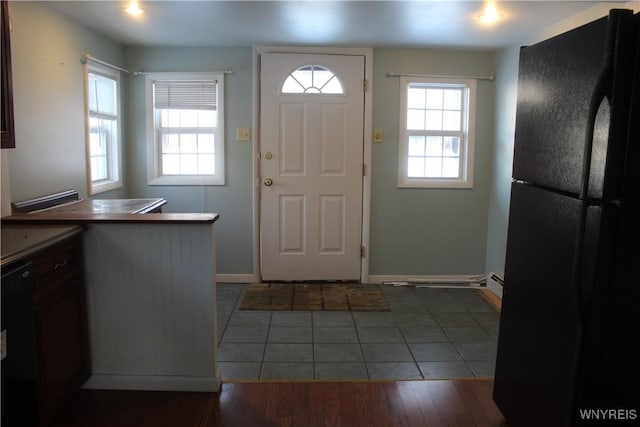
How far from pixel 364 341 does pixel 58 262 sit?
1.90 metres

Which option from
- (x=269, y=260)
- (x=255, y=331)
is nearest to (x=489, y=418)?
(x=255, y=331)

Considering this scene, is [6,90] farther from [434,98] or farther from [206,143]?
[434,98]

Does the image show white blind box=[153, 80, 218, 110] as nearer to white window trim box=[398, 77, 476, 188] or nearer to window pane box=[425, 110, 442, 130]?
white window trim box=[398, 77, 476, 188]

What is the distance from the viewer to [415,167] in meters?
4.57

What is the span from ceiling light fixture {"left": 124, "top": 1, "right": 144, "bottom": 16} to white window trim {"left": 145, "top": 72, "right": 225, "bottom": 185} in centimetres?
108

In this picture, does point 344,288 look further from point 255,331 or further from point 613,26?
point 613,26

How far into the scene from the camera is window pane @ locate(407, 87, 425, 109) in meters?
4.48

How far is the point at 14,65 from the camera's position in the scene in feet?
8.94

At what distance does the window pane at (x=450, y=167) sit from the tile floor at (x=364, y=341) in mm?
1139

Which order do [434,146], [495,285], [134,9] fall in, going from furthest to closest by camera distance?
[434,146]
[495,285]
[134,9]

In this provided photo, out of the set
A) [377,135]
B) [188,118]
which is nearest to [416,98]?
[377,135]

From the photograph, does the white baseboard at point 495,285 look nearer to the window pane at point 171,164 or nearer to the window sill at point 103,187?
the window pane at point 171,164

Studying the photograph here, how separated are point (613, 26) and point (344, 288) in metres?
3.31

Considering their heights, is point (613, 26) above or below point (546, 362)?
above
